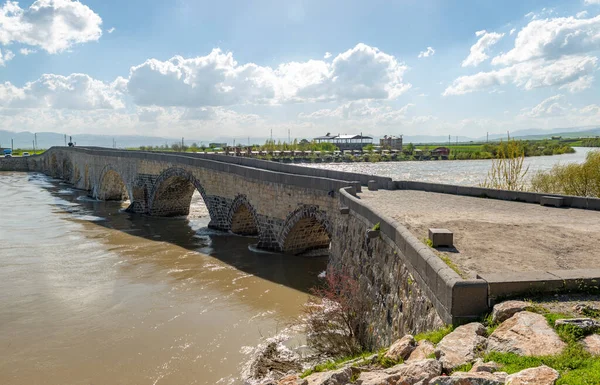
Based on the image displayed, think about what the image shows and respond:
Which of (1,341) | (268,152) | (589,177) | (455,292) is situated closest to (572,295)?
(455,292)

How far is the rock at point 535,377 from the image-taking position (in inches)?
133

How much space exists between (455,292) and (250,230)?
16.8 m

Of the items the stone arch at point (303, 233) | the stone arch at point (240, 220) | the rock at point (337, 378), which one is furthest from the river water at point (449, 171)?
the rock at point (337, 378)

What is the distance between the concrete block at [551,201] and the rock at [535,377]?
8.95m

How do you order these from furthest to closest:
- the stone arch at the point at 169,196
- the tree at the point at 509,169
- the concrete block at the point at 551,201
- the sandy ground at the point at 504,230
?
the stone arch at the point at 169,196 < the tree at the point at 509,169 < the concrete block at the point at 551,201 < the sandy ground at the point at 504,230

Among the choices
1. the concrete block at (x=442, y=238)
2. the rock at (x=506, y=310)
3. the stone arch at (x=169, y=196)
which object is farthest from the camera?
the stone arch at (x=169, y=196)

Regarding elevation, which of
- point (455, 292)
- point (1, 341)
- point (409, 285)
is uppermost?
point (455, 292)

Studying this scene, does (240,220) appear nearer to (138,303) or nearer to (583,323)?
(138,303)

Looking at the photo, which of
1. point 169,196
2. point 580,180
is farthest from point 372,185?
point 169,196

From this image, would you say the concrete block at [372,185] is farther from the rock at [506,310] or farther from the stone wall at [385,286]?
the rock at [506,310]

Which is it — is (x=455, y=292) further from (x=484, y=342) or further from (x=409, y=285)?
(x=409, y=285)

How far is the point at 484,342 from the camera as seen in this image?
441 cm

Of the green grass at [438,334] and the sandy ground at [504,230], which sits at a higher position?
the sandy ground at [504,230]

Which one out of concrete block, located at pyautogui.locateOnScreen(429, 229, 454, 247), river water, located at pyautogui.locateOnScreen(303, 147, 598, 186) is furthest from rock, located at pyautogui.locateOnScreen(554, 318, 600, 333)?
river water, located at pyautogui.locateOnScreen(303, 147, 598, 186)
